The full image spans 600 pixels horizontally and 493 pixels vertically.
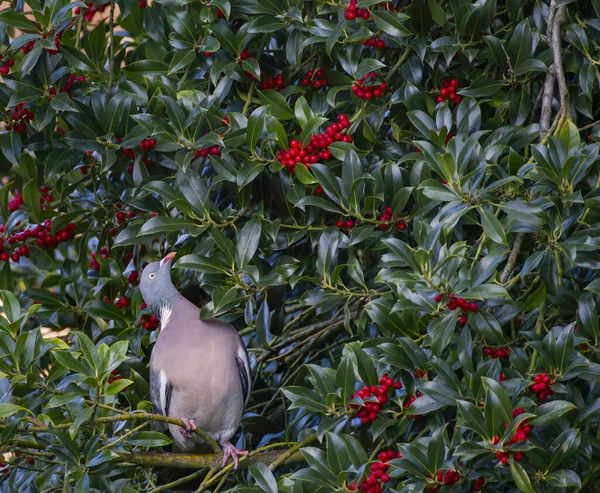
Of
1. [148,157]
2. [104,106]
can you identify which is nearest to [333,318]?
[148,157]

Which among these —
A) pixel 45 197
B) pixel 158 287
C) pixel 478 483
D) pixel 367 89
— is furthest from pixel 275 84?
pixel 478 483

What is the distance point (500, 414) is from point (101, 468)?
40.3 inches

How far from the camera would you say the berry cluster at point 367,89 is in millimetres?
2510

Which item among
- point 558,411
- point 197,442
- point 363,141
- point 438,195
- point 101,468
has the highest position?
point 438,195

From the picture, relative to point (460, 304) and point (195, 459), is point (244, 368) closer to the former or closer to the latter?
point (195, 459)

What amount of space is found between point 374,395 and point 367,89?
901 millimetres

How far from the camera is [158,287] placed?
2725 mm

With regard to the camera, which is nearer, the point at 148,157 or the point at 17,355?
the point at 17,355

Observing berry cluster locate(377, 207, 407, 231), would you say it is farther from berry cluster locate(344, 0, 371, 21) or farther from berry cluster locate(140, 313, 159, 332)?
berry cluster locate(140, 313, 159, 332)

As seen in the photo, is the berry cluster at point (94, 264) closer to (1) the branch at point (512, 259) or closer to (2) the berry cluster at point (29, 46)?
(2) the berry cluster at point (29, 46)

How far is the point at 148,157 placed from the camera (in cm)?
271

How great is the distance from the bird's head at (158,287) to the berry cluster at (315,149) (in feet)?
1.83

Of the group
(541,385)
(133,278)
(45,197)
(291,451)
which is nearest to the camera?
(541,385)

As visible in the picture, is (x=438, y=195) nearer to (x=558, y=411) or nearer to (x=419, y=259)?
(x=419, y=259)
